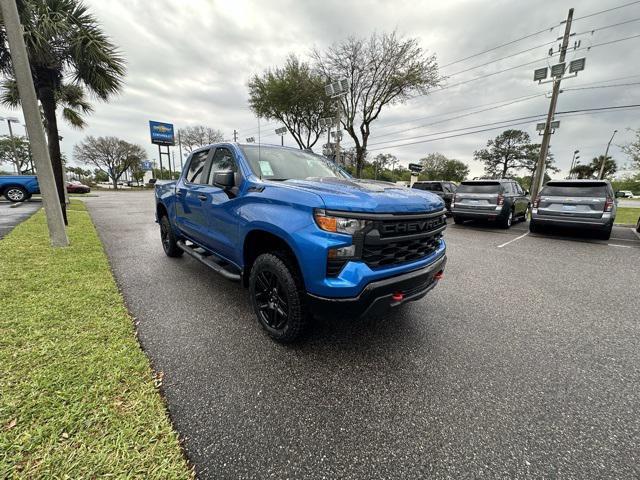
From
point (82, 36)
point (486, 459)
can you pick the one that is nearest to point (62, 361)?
point (486, 459)

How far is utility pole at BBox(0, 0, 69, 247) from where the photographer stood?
4.43 m

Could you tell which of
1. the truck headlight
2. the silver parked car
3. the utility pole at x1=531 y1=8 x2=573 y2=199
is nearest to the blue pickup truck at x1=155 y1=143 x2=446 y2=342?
the truck headlight

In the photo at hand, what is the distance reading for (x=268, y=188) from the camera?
2.49 metres

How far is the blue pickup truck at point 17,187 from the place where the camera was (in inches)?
501

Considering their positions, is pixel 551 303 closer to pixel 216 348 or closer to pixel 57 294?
pixel 216 348

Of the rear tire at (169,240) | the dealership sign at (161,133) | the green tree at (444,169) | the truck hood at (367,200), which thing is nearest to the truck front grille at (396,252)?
the truck hood at (367,200)

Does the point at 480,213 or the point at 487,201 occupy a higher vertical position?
the point at 487,201

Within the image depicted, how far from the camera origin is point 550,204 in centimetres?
773

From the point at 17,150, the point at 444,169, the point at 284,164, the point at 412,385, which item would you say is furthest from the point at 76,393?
the point at 444,169

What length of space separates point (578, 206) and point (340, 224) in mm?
8517

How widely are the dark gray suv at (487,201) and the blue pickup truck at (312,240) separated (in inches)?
291

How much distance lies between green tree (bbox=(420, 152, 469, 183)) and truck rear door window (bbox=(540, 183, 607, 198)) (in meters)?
68.2

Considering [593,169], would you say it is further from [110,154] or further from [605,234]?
[110,154]

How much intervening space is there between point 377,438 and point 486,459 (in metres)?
0.58
